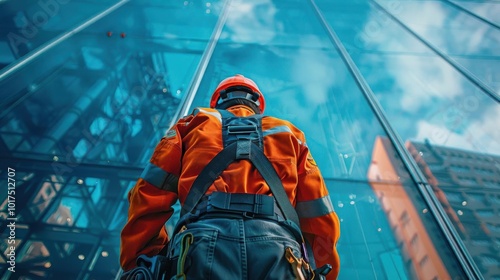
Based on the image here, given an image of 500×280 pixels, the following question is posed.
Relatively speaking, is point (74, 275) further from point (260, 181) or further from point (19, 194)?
point (260, 181)

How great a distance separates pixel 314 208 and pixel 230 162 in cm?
41

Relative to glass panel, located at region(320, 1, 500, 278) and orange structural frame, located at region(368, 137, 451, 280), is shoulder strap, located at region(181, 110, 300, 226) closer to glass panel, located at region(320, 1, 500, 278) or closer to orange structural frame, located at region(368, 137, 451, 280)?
orange structural frame, located at region(368, 137, 451, 280)

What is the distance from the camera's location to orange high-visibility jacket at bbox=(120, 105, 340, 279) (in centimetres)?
125

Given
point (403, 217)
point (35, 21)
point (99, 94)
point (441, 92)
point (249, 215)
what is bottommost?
point (249, 215)

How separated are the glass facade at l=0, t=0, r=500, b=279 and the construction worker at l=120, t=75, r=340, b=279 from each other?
729mm

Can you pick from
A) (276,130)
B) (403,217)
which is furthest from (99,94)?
(403,217)

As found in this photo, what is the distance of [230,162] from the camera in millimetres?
1262

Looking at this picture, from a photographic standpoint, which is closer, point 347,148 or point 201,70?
point 347,148

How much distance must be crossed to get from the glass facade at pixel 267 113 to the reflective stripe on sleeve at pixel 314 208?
33.4 inches

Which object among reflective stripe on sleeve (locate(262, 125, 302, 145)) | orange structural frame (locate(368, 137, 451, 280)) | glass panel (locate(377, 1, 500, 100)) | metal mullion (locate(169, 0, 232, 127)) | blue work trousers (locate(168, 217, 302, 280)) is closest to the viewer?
blue work trousers (locate(168, 217, 302, 280))

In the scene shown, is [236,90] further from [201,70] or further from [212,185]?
[201,70]

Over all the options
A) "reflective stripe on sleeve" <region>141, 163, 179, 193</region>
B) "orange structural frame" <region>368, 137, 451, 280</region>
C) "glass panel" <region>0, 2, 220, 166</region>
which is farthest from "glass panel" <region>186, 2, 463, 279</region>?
"reflective stripe on sleeve" <region>141, 163, 179, 193</region>

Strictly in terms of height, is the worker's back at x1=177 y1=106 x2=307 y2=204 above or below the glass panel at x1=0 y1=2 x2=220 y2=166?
below

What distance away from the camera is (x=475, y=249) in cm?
193
